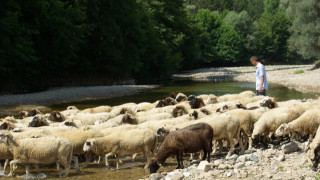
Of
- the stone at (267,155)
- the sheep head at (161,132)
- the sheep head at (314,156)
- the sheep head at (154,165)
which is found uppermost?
the sheep head at (161,132)

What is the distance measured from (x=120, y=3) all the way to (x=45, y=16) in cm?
1254

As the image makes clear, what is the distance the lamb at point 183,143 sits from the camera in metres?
11.4

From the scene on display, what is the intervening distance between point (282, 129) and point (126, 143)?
459 cm

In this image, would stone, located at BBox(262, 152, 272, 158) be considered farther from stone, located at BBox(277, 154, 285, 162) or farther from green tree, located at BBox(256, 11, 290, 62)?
green tree, located at BBox(256, 11, 290, 62)

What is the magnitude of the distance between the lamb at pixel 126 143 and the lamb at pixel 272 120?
327cm

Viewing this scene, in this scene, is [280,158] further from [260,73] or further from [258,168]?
[260,73]

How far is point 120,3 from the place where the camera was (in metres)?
48.5

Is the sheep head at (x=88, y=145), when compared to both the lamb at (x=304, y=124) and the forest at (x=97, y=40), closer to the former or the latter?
the lamb at (x=304, y=124)

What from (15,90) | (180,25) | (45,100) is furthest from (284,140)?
(180,25)

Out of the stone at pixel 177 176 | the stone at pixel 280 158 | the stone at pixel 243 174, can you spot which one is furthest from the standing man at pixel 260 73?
the stone at pixel 177 176

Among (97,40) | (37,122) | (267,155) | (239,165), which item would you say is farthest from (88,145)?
(97,40)

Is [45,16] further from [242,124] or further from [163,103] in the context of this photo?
[242,124]

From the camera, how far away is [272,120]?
13297 millimetres

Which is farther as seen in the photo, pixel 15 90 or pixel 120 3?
pixel 120 3
